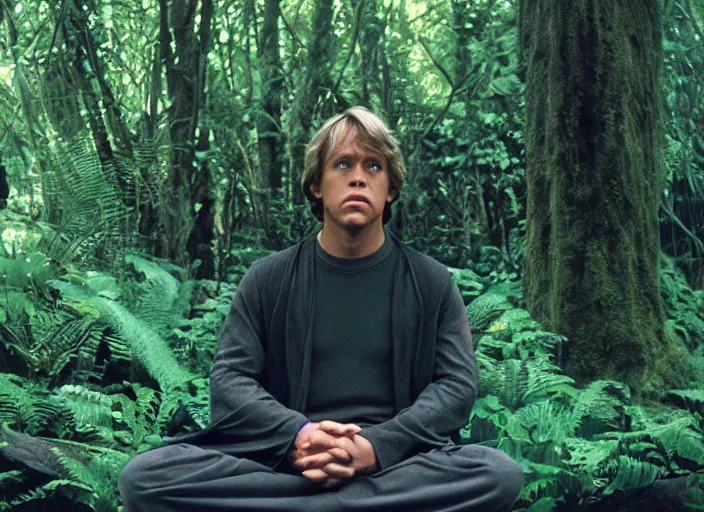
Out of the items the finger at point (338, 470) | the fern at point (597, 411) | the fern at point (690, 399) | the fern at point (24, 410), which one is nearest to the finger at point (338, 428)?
the finger at point (338, 470)

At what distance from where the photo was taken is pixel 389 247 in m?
4.00

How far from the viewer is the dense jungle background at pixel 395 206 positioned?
5.32 metres

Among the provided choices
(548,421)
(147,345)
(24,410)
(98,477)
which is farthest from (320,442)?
(147,345)

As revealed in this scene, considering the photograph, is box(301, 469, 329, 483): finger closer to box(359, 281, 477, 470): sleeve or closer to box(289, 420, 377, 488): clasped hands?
box(289, 420, 377, 488): clasped hands

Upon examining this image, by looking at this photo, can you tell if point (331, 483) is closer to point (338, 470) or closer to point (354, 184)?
point (338, 470)

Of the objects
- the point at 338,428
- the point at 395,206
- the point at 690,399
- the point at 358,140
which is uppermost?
the point at 358,140

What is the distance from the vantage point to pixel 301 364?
12.4 feet

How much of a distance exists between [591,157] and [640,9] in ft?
4.03

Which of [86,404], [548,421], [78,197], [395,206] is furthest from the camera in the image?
[395,206]

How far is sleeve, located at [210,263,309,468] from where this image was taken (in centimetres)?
359

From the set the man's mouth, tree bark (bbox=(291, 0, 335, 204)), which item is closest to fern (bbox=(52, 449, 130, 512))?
the man's mouth

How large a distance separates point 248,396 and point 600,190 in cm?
342

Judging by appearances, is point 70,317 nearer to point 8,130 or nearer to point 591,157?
point 8,130

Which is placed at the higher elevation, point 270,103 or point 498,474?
point 270,103
